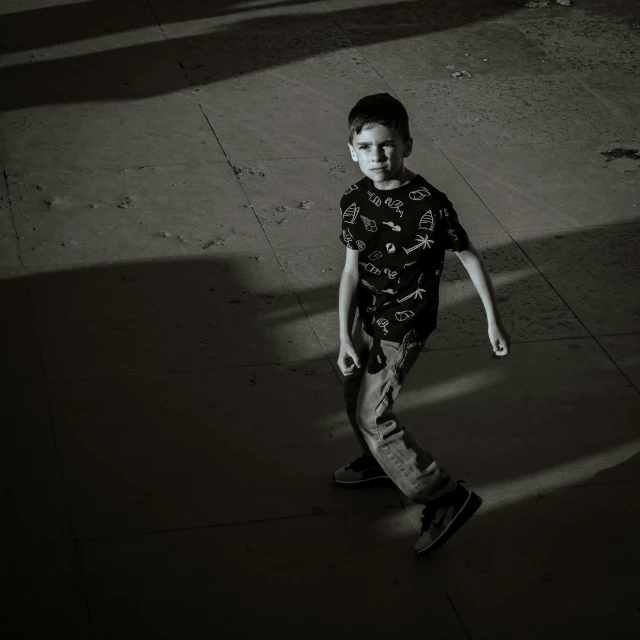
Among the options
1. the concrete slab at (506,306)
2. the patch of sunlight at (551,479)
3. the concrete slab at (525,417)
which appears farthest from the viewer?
the concrete slab at (506,306)

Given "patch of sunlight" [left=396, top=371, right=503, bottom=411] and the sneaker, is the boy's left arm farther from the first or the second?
"patch of sunlight" [left=396, top=371, right=503, bottom=411]

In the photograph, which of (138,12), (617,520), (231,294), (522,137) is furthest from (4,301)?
(138,12)

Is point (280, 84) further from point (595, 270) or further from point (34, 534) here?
point (34, 534)

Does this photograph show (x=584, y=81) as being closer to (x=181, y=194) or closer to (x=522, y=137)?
(x=522, y=137)

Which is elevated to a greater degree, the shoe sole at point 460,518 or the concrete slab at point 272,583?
the shoe sole at point 460,518

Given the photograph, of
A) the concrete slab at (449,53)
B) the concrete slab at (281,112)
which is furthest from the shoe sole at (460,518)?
the concrete slab at (449,53)

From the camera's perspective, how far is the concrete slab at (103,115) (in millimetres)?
6219

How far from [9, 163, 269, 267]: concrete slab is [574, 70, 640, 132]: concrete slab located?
114 inches

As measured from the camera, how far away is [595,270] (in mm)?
5250

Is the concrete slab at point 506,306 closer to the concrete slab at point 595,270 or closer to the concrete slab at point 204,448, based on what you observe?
the concrete slab at point 595,270

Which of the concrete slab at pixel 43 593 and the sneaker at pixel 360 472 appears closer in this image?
the concrete slab at pixel 43 593

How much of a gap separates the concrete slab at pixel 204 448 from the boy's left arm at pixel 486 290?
890 millimetres

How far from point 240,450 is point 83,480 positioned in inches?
24.4

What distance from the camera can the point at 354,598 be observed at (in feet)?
10.8
